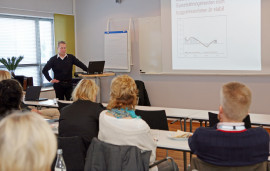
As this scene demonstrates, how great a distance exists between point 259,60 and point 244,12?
36.4 inches

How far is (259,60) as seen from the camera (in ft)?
20.7

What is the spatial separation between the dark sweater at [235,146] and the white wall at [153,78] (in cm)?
453

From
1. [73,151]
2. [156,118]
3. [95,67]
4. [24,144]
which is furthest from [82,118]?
[95,67]

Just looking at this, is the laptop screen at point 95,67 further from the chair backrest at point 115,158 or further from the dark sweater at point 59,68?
the chair backrest at point 115,158

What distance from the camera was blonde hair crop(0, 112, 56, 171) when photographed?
1098 mm

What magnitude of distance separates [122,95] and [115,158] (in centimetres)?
64

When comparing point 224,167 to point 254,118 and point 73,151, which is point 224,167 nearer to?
point 73,151

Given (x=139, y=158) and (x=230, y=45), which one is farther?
(x=230, y=45)

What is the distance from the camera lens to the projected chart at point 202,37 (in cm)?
665

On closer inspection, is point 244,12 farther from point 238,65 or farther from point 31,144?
point 31,144

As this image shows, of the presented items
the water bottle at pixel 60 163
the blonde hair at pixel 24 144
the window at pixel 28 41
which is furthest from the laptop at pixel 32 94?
the blonde hair at pixel 24 144

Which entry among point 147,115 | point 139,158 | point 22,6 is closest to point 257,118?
point 147,115

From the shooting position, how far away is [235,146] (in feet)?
6.96

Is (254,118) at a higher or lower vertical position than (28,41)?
lower
